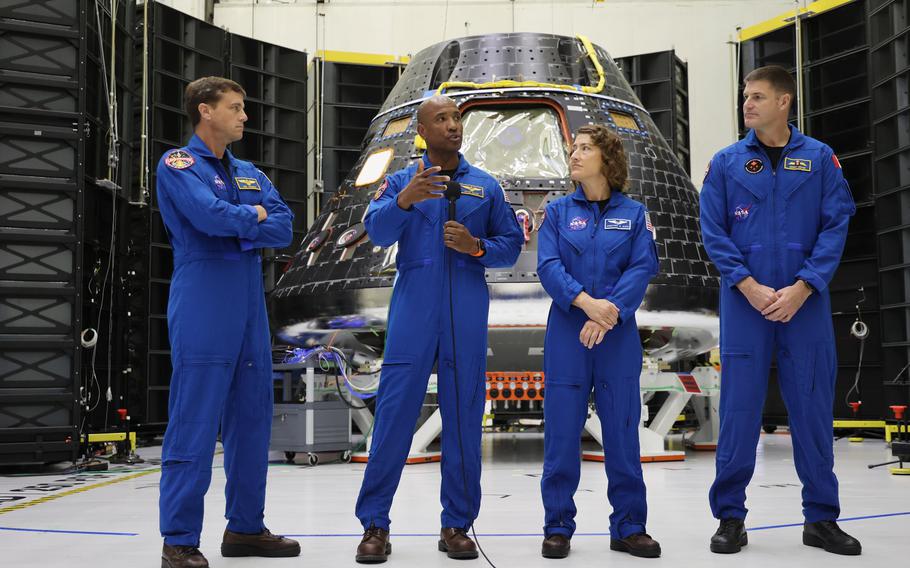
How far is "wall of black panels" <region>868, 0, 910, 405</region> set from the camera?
11500mm

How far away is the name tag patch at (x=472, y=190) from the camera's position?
3.92m

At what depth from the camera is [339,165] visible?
14.5 m

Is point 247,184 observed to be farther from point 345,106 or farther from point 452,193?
point 345,106

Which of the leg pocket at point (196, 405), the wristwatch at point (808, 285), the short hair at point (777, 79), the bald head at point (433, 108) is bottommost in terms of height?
the leg pocket at point (196, 405)

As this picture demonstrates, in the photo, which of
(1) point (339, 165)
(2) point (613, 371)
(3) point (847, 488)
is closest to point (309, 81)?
(1) point (339, 165)

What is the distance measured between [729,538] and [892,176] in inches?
386

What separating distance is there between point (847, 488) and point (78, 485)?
18.6 feet

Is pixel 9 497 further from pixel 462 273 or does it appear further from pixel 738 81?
pixel 738 81

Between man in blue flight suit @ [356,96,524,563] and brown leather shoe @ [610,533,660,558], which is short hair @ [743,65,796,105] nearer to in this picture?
man in blue flight suit @ [356,96,524,563]

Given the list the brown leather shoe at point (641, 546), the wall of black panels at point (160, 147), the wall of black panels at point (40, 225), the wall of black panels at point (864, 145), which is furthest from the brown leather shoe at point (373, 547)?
the wall of black panels at point (864, 145)

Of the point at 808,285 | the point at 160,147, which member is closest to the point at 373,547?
the point at 808,285

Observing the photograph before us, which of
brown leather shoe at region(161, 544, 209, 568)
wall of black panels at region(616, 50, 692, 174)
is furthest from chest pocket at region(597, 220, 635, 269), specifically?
wall of black panels at region(616, 50, 692, 174)

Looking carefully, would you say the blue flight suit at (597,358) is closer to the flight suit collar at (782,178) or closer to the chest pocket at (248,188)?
the flight suit collar at (782,178)

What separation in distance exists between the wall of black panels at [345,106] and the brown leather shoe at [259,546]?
1100cm
